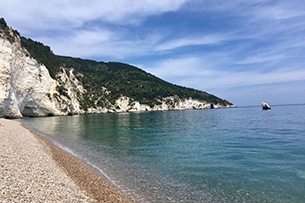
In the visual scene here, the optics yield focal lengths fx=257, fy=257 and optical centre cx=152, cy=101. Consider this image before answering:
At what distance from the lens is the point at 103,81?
164625mm

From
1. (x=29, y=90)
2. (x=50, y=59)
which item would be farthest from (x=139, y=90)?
(x=29, y=90)

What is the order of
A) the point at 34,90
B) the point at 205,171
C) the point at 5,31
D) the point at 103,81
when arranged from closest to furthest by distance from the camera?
the point at 205,171 → the point at 5,31 → the point at 34,90 → the point at 103,81

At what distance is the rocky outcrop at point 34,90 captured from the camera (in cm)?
5528

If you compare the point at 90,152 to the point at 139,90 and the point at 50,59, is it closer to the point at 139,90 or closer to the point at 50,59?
the point at 50,59

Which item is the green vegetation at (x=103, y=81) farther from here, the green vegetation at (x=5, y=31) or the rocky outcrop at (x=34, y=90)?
the rocky outcrop at (x=34, y=90)

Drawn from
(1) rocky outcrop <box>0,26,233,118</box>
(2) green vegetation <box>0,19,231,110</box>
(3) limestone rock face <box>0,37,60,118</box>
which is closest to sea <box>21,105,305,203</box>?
(3) limestone rock face <box>0,37,60,118</box>

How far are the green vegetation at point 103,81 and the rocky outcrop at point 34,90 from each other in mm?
1551

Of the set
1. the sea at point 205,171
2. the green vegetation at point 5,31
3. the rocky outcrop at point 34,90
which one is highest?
the green vegetation at point 5,31

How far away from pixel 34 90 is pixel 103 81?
9309 cm

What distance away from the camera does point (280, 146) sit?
2155 centimetres

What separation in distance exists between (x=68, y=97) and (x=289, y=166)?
88545 mm

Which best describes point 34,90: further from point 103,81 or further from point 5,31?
point 103,81

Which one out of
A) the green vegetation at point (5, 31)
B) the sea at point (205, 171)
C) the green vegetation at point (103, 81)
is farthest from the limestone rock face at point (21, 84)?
the sea at point (205, 171)

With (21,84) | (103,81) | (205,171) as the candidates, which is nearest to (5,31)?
(21,84)
